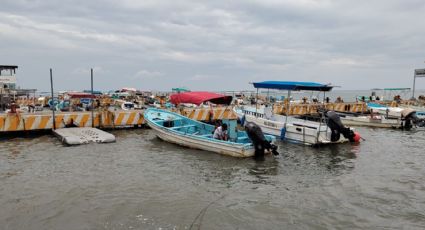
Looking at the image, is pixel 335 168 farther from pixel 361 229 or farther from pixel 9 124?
pixel 9 124

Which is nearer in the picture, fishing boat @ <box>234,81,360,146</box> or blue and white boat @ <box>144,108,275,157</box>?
blue and white boat @ <box>144,108,275,157</box>

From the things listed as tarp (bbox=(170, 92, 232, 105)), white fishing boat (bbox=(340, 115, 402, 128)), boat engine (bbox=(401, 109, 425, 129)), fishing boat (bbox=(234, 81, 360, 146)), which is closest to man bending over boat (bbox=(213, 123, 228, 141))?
tarp (bbox=(170, 92, 232, 105))

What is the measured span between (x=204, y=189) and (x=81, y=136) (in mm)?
9436

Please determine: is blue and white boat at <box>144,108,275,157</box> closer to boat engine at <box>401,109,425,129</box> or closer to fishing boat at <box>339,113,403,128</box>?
fishing boat at <box>339,113,403,128</box>

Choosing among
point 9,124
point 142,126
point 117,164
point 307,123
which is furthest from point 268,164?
point 9,124

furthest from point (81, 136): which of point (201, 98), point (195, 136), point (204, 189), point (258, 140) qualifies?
point (204, 189)

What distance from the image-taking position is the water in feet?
25.0

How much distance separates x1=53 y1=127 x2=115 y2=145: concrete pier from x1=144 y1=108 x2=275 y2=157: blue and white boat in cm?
266

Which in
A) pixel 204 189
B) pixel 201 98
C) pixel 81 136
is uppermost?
pixel 201 98

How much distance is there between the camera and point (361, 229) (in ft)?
23.7

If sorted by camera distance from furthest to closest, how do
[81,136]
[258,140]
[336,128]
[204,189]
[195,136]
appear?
[336,128] < [81,136] < [195,136] < [258,140] < [204,189]

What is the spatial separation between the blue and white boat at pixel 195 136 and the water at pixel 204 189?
0.43 meters

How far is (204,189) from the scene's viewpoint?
32.2ft

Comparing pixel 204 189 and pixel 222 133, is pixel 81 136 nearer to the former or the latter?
pixel 222 133
